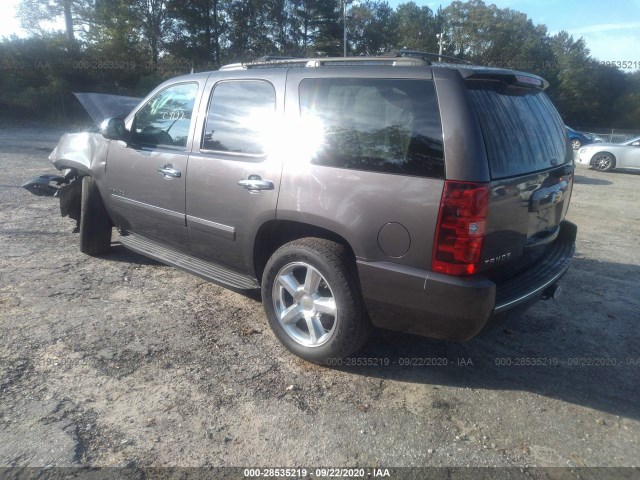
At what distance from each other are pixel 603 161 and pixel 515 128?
49.1 ft

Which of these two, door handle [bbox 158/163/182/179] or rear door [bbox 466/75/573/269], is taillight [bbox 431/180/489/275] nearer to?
rear door [bbox 466/75/573/269]

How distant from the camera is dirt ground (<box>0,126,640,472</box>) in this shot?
2.53m

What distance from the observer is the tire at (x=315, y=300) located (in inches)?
120

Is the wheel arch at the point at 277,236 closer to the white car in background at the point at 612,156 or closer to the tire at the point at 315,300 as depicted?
the tire at the point at 315,300

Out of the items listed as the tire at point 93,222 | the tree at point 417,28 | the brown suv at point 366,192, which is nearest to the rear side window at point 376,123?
the brown suv at point 366,192

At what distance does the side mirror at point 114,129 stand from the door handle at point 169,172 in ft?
1.97

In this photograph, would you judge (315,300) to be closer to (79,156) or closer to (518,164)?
(518,164)

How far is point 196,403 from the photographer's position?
287cm

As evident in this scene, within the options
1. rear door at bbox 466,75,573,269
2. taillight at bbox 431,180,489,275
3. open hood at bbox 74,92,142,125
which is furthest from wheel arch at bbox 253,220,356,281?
open hood at bbox 74,92,142,125

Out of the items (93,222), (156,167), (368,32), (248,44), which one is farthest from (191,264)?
(368,32)

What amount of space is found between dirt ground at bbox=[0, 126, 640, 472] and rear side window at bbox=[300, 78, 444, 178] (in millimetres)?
1390

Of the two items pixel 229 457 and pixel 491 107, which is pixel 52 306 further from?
pixel 491 107

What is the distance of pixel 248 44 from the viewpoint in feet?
134

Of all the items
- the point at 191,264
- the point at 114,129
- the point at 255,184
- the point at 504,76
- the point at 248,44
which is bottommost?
the point at 191,264
